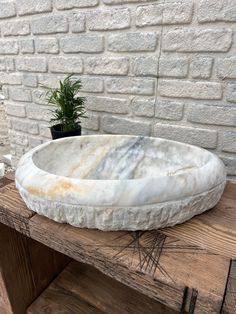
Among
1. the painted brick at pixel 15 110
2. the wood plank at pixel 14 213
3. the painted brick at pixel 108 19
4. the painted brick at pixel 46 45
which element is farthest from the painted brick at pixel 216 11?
the painted brick at pixel 15 110

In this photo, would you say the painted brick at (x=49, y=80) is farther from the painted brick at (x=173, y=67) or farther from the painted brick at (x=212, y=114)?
the painted brick at (x=212, y=114)

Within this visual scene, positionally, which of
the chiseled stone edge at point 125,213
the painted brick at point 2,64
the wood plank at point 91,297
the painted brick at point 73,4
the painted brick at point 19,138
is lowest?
the wood plank at point 91,297

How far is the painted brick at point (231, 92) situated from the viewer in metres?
0.74

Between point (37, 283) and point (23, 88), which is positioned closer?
point (37, 283)

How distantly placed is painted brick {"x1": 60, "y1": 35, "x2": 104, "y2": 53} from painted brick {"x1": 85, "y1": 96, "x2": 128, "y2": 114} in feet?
0.56

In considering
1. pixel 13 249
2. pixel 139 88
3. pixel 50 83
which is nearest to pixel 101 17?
pixel 139 88

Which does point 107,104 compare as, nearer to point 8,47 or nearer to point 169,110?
A: point 169,110

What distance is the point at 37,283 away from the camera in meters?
0.77

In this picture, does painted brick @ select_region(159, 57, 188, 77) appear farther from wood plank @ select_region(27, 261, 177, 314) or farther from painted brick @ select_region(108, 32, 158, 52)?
wood plank @ select_region(27, 261, 177, 314)

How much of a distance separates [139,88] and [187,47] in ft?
0.65

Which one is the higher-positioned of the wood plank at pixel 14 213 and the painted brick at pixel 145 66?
the painted brick at pixel 145 66

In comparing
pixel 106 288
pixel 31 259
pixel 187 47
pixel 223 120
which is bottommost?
pixel 106 288

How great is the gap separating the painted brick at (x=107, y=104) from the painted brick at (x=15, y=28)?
0.41m

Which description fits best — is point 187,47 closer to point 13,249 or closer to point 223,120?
point 223,120
